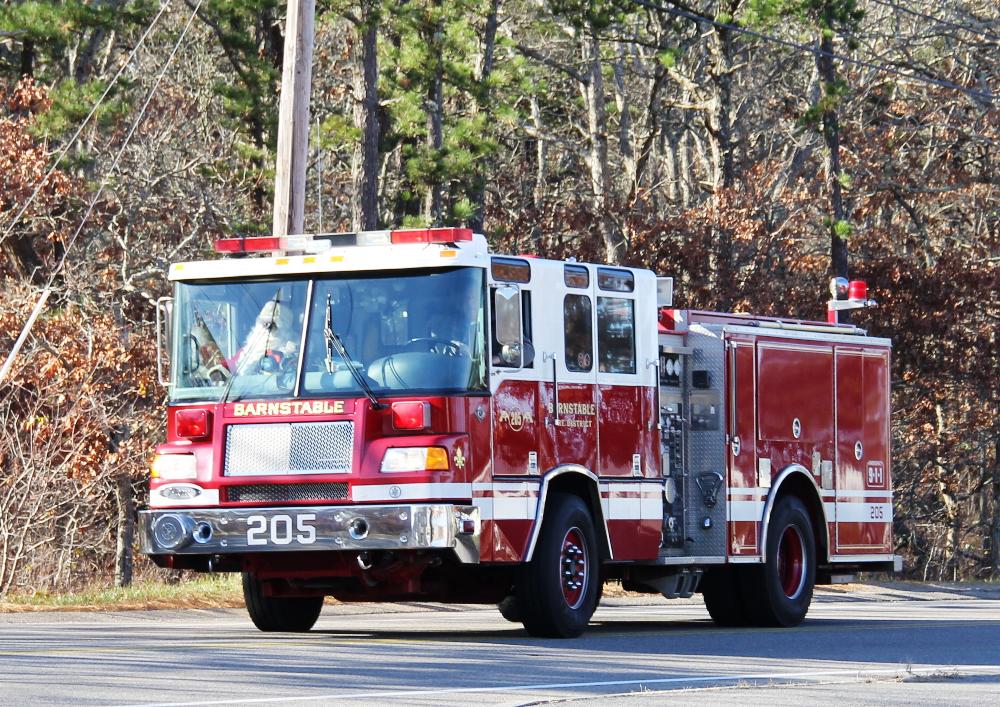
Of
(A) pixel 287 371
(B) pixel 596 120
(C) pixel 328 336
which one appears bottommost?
(A) pixel 287 371

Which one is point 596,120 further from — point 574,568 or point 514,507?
point 514,507

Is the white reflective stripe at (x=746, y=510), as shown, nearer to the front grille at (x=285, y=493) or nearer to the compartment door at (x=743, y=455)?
the compartment door at (x=743, y=455)

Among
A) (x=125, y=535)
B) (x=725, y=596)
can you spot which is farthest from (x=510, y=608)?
(x=125, y=535)

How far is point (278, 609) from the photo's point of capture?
48.2 feet

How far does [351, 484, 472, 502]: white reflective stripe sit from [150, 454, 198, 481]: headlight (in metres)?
1.27

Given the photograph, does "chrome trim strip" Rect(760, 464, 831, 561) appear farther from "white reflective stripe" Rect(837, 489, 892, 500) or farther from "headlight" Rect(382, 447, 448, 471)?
"headlight" Rect(382, 447, 448, 471)

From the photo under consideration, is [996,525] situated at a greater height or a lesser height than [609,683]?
greater

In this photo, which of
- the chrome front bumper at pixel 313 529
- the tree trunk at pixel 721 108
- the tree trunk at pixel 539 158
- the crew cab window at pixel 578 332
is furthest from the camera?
the tree trunk at pixel 539 158

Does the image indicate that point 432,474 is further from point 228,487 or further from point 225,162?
point 225,162

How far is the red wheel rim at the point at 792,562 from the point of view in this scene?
17031 mm

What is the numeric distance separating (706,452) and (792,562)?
1778 mm

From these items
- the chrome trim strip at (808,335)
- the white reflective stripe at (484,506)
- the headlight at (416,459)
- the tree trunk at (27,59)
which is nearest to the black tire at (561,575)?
the white reflective stripe at (484,506)

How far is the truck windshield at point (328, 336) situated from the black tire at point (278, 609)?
1601 mm

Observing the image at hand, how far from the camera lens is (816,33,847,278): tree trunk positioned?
94.0ft
